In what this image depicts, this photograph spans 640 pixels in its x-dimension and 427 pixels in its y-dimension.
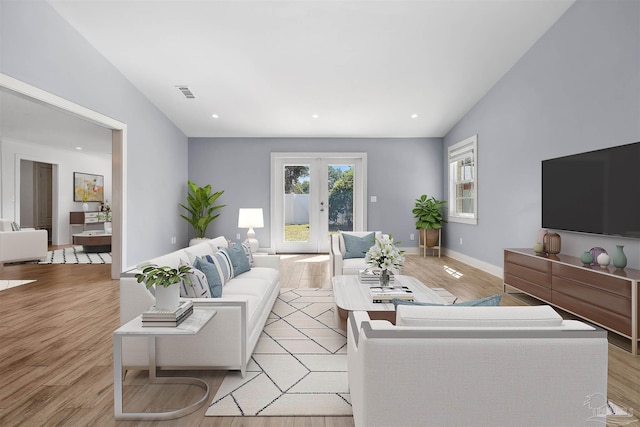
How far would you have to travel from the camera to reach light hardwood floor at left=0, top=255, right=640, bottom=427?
5.84ft

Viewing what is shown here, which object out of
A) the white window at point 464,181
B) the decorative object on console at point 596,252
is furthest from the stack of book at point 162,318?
the white window at point 464,181

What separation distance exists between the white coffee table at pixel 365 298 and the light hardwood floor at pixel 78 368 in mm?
878

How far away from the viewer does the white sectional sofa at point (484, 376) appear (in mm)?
1251

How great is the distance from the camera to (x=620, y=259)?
291 centimetres

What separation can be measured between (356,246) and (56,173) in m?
8.50

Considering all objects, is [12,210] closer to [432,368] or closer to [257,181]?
[257,181]

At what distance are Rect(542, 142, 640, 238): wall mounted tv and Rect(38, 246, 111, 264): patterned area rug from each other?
22.8ft

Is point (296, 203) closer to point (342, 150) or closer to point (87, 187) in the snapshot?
point (342, 150)

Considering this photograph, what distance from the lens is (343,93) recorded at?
5539mm

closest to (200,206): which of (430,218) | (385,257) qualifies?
(430,218)

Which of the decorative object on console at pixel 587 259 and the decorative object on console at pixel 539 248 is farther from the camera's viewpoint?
the decorative object on console at pixel 539 248

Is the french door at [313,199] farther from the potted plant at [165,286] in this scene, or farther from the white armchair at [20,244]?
the potted plant at [165,286]

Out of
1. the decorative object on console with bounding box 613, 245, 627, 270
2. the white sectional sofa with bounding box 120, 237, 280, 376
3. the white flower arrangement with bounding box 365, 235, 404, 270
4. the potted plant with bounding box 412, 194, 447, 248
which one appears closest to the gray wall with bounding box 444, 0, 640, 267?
the decorative object on console with bounding box 613, 245, 627, 270

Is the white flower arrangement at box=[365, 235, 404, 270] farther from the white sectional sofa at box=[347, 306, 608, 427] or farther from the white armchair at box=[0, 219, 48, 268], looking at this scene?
the white armchair at box=[0, 219, 48, 268]
